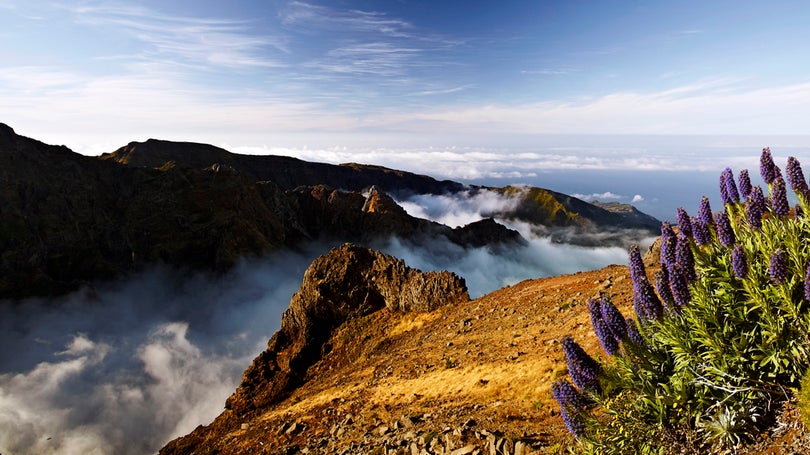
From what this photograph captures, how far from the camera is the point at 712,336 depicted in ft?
17.8

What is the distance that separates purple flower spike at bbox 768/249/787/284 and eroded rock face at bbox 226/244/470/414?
27551mm

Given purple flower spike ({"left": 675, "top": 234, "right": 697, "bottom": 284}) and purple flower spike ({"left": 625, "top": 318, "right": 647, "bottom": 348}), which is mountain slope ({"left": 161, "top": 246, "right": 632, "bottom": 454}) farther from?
purple flower spike ({"left": 675, "top": 234, "right": 697, "bottom": 284})

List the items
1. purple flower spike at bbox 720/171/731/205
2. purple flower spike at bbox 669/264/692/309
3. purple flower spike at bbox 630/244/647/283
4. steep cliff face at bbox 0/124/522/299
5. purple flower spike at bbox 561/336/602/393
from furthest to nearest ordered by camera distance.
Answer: steep cliff face at bbox 0/124/522/299
purple flower spike at bbox 720/171/731/205
purple flower spike at bbox 561/336/602/393
purple flower spike at bbox 630/244/647/283
purple flower spike at bbox 669/264/692/309

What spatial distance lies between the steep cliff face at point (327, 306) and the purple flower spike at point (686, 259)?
2679 centimetres

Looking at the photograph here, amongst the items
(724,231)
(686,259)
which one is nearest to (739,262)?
(686,259)

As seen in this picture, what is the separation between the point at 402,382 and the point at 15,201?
177 metres

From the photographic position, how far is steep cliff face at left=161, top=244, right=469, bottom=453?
3141 centimetres

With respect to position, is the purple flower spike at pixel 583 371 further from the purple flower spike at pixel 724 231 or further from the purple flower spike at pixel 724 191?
the purple flower spike at pixel 724 191

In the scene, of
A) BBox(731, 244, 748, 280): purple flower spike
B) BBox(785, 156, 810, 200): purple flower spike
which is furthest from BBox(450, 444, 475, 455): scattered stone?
BBox(785, 156, 810, 200): purple flower spike

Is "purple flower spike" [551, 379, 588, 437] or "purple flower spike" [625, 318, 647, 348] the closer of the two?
"purple flower spike" [625, 318, 647, 348]

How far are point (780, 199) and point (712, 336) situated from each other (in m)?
2.35

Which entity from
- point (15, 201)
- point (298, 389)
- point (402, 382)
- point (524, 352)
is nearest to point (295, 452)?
point (402, 382)

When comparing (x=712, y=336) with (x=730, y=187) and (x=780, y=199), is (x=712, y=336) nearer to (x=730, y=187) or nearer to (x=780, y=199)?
(x=780, y=199)

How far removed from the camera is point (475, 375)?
1695cm
